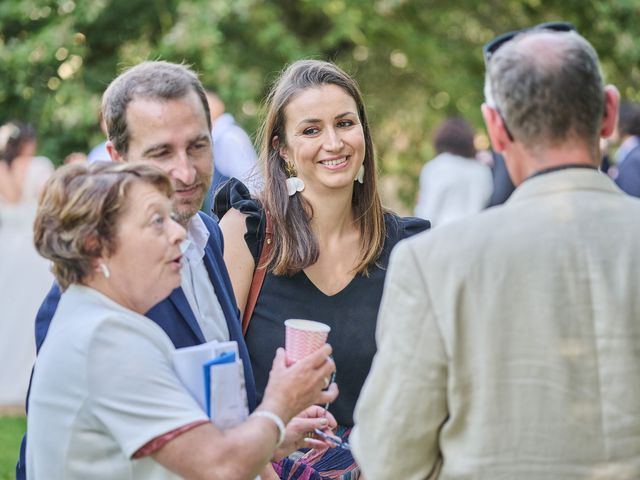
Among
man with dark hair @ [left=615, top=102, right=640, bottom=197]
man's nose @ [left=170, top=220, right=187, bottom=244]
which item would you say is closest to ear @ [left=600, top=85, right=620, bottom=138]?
man's nose @ [left=170, top=220, right=187, bottom=244]

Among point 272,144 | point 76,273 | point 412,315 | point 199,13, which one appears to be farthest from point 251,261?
point 199,13

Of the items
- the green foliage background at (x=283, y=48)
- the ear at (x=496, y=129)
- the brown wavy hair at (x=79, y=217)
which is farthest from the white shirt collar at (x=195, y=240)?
the green foliage background at (x=283, y=48)

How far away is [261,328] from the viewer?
346 centimetres

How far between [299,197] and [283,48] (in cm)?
841

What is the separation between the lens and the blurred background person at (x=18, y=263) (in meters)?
8.02

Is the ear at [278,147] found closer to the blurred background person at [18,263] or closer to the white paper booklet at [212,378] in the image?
the white paper booklet at [212,378]

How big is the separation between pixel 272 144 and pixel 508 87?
1.84 m

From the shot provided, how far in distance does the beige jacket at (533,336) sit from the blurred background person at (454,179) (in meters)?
7.43

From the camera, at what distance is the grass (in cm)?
595

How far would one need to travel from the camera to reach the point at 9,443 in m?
6.59

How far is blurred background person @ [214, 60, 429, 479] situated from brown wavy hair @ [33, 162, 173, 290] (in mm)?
1157

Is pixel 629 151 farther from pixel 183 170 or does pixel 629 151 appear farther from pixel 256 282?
pixel 183 170

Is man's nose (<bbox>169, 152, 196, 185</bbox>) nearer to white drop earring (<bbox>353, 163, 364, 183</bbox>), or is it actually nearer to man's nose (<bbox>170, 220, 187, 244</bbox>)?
man's nose (<bbox>170, 220, 187, 244</bbox>)

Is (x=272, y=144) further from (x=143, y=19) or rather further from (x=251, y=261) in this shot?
(x=143, y=19)
